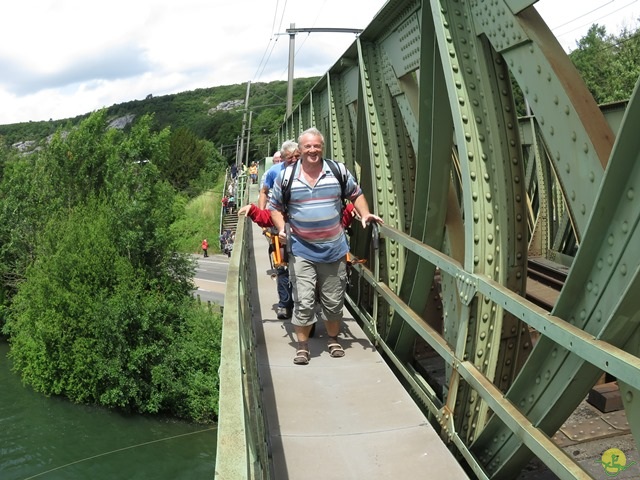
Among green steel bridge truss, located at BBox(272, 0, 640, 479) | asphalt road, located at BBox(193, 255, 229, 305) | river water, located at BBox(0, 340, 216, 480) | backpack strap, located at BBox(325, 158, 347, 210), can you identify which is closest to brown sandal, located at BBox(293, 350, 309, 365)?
green steel bridge truss, located at BBox(272, 0, 640, 479)

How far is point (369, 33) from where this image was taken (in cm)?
496

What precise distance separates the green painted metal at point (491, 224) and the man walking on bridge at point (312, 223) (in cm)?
39

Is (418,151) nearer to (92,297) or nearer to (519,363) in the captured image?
(519,363)

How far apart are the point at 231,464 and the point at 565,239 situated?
7829mm

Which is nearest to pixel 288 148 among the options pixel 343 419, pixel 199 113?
pixel 343 419

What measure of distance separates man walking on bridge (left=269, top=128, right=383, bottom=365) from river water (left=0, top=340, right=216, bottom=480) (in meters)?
21.6

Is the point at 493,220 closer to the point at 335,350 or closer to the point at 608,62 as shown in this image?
the point at 335,350

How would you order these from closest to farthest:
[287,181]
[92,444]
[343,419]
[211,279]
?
[343,419]
[287,181]
[92,444]
[211,279]

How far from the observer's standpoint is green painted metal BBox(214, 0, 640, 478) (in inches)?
87.4

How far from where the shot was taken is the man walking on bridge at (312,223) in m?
4.48

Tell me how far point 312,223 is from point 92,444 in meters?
27.1

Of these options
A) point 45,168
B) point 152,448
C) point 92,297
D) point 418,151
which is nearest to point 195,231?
point 45,168

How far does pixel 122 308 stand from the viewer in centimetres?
3030

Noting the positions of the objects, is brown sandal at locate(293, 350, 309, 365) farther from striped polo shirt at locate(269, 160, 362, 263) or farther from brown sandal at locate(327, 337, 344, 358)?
striped polo shirt at locate(269, 160, 362, 263)
